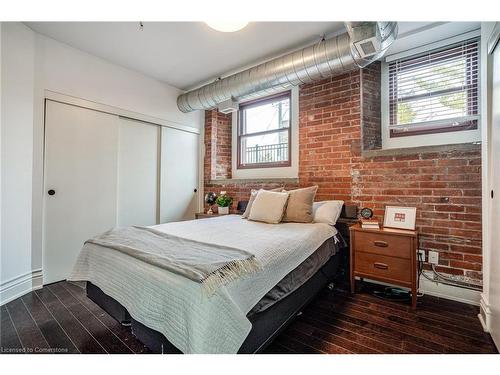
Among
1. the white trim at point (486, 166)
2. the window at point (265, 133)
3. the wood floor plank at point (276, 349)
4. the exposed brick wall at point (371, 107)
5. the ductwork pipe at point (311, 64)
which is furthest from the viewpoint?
the window at point (265, 133)

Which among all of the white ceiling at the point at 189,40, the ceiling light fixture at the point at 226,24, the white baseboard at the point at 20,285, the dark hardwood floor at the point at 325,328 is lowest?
the dark hardwood floor at the point at 325,328

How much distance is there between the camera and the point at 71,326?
1729 millimetres

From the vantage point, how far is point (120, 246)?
5.05 feet

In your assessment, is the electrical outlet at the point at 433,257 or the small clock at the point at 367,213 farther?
the small clock at the point at 367,213

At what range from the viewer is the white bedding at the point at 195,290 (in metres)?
1.00

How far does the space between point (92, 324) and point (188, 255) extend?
1100mm

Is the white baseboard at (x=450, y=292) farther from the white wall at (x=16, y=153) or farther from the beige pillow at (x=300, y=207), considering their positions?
the white wall at (x=16, y=153)

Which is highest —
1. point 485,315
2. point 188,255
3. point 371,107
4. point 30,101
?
point 371,107

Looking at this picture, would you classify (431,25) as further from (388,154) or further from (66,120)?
(66,120)

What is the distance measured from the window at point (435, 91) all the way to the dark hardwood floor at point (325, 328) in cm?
172

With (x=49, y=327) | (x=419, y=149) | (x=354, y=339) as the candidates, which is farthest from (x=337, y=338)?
(x=49, y=327)

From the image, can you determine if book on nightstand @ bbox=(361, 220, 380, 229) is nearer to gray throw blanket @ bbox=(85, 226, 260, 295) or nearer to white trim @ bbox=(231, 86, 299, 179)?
white trim @ bbox=(231, 86, 299, 179)

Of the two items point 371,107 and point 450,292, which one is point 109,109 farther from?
point 450,292

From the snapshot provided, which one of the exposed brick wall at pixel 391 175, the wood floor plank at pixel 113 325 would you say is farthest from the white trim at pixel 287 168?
the wood floor plank at pixel 113 325
